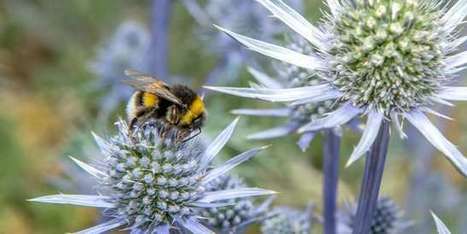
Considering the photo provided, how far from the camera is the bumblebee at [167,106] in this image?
2201 mm

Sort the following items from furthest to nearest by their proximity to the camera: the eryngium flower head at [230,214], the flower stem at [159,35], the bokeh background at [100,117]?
the bokeh background at [100,117] → the flower stem at [159,35] → the eryngium flower head at [230,214]

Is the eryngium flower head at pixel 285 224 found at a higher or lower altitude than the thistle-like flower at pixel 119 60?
lower

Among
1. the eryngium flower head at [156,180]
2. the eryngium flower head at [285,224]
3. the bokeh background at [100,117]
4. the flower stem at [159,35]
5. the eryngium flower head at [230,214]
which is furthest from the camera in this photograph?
the bokeh background at [100,117]

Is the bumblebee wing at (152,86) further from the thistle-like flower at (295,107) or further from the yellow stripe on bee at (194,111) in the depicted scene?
the thistle-like flower at (295,107)

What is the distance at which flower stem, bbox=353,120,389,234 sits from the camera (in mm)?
1903

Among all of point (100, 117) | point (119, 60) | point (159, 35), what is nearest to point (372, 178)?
point (159, 35)

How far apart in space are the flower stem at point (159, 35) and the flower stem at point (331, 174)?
4.23 feet

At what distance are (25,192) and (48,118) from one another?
2.73ft

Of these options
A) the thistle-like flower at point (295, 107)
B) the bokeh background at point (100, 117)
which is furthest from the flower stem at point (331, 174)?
the bokeh background at point (100, 117)

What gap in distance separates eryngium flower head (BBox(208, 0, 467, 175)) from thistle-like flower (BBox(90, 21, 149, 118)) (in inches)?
92.6

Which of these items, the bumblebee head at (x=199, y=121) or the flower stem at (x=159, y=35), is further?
the flower stem at (x=159, y=35)

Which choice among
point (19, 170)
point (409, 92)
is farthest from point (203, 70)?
point (409, 92)

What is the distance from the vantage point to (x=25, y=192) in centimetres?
439

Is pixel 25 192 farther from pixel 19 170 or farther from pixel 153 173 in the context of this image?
pixel 153 173
